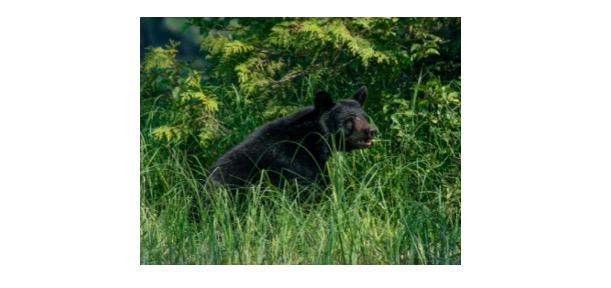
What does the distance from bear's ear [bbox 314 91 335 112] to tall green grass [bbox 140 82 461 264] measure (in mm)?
487

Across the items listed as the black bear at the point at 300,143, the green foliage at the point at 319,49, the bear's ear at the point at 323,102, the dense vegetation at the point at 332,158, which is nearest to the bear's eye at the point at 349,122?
the black bear at the point at 300,143

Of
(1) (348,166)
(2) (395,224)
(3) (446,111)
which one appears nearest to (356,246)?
(2) (395,224)

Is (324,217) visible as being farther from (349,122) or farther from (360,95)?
(360,95)

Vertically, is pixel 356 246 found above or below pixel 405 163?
below

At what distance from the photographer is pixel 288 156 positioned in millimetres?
7613

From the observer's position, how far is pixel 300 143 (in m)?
7.73

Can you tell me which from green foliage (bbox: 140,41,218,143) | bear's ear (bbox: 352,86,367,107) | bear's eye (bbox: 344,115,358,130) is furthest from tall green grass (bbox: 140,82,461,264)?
green foliage (bbox: 140,41,218,143)

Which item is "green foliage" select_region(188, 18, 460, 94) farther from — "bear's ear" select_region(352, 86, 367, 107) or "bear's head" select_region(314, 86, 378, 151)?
"bear's head" select_region(314, 86, 378, 151)

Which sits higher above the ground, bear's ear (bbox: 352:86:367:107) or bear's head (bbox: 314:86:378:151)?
bear's ear (bbox: 352:86:367:107)

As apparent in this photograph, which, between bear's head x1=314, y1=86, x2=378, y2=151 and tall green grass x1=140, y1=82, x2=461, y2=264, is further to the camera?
bear's head x1=314, y1=86, x2=378, y2=151

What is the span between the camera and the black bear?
7489mm

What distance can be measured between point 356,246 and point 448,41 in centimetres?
270

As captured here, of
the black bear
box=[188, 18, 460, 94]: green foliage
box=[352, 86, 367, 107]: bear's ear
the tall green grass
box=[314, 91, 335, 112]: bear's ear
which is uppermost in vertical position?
box=[188, 18, 460, 94]: green foliage
